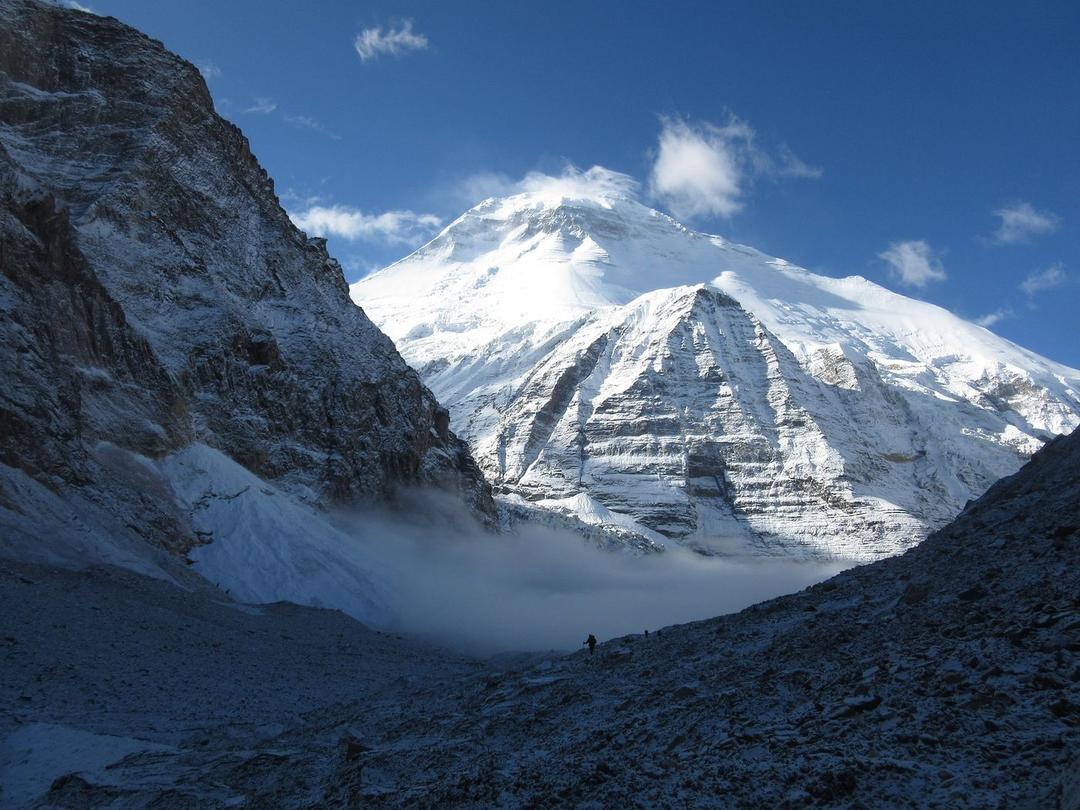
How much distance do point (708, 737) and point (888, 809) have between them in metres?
4.11

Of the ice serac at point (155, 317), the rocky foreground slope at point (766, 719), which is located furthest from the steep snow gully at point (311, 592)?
the ice serac at point (155, 317)

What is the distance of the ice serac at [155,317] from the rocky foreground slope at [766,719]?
30.9 m

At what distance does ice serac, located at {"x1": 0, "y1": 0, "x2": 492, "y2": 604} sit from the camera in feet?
187

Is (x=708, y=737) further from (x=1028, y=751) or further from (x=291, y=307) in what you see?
(x=291, y=307)

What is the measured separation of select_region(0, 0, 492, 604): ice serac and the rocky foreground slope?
1218 inches

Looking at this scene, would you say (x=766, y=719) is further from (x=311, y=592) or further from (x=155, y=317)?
(x=155, y=317)

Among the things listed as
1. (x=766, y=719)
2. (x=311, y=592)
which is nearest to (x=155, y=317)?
(x=311, y=592)

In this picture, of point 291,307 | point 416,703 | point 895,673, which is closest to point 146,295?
point 291,307

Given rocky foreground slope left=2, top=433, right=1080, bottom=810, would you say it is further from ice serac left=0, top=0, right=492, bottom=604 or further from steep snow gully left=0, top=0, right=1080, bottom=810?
ice serac left=0, top=0, right=492, bottom=604

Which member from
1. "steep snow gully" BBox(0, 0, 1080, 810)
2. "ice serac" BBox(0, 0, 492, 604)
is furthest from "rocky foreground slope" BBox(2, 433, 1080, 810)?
"ice serac" BBox(0, 0, 492, 604)

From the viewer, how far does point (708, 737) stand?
1434 centimetres

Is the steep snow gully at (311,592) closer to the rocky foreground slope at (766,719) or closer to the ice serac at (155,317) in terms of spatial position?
the rocky foreground slope at (766,719)

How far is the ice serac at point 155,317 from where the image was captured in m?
56.9

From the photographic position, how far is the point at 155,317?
79688 millimetres
